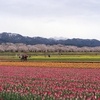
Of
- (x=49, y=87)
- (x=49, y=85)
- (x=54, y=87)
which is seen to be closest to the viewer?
(x=54, y=87)

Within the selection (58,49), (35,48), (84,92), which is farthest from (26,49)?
(84,92)

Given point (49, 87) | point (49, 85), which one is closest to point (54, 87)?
point (49, 87)

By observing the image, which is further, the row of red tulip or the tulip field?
the row of red tulip

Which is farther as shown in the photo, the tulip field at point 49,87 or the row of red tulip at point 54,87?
the row of red tulip at point 54,87

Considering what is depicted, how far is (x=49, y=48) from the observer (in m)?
185

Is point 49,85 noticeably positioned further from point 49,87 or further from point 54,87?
point 54,87

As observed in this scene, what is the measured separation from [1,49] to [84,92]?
152421mm

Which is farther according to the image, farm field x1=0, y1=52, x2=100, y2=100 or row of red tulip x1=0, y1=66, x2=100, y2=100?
row of red tulip x1=0, y1=66, x2=100, y2=100

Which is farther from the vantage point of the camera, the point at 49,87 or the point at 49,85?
Result: the point at 49,85

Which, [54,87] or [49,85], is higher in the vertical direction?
[54,87]

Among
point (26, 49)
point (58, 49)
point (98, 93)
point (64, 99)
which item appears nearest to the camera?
point (64, 99)

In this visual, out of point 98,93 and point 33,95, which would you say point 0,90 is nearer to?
point 33,95

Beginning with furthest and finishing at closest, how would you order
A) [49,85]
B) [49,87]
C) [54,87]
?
1. [49,85]
2. [49,87]
3. [54,87]

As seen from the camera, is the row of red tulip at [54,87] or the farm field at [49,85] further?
the row of red tulip at [54,87]
